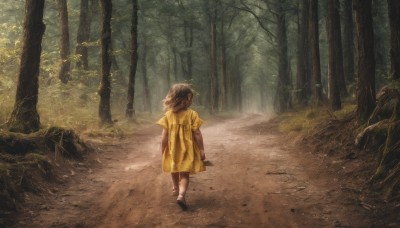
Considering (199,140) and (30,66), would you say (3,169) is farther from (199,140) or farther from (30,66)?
(30,66)

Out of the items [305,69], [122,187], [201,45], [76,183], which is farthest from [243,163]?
[201,45]

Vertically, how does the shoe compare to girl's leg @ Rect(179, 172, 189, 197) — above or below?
below

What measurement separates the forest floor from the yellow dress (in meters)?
0.29

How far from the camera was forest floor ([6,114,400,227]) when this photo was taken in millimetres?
5168

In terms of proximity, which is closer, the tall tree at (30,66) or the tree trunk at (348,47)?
the tall tree at (30,66)

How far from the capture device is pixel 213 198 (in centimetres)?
620

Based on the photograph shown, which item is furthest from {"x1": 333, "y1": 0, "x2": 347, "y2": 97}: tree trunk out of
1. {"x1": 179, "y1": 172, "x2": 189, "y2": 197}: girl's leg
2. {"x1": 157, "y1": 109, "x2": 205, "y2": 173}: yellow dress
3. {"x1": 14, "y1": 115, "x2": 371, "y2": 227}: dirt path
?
{"x1": 179, "y1": 172, "x2": 189, "y2": 197}: girl's leg

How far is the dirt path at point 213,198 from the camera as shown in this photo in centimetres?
518

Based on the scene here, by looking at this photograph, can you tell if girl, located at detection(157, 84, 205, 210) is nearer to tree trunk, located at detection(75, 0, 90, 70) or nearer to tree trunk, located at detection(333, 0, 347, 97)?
tree trunk, located at detection(333, 0, 347, 97)

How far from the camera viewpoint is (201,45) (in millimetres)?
41250

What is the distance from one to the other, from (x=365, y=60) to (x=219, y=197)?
4.87m

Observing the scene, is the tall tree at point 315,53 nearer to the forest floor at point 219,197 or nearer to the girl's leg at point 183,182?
the forest floor at point 219,197

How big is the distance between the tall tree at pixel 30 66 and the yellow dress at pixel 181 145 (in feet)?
13.2

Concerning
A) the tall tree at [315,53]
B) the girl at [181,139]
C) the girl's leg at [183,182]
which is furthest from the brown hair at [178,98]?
the tall tree at [315,53]
